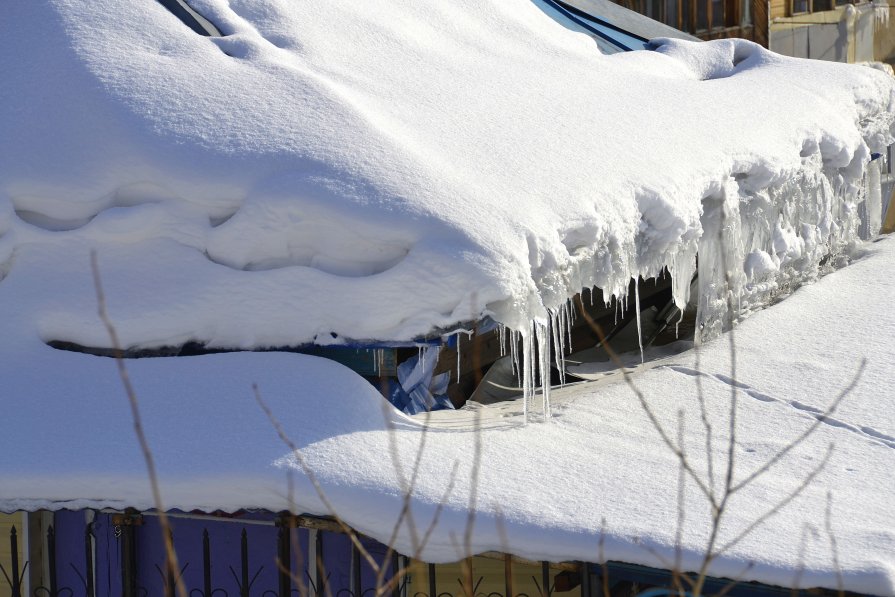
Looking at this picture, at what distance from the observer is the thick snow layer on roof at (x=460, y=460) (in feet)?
13.2

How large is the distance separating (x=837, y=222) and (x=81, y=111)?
5229mm

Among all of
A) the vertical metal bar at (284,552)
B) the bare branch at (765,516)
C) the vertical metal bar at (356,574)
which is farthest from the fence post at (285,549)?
the bare branch at (765,516)

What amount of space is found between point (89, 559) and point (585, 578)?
7.32 ft

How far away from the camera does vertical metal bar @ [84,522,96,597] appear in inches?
190

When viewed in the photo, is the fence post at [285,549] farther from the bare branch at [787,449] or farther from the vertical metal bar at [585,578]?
the bare branch at [787,449]

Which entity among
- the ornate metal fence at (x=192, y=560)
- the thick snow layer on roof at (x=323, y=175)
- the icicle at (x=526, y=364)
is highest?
the thick snow layer on roof at (x=323, y=175)

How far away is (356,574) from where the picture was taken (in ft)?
15.1

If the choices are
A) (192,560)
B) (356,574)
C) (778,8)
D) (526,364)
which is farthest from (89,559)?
(778,8)

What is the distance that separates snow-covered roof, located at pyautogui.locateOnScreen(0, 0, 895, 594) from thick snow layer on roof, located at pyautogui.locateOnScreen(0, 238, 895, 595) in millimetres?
13

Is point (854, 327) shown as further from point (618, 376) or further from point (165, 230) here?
point (165, 230)

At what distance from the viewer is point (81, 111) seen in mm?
5168

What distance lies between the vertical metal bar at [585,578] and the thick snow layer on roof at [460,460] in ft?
0.37

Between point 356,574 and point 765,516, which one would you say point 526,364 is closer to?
point 356,574

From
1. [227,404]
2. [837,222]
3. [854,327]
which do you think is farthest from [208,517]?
[837,222]
